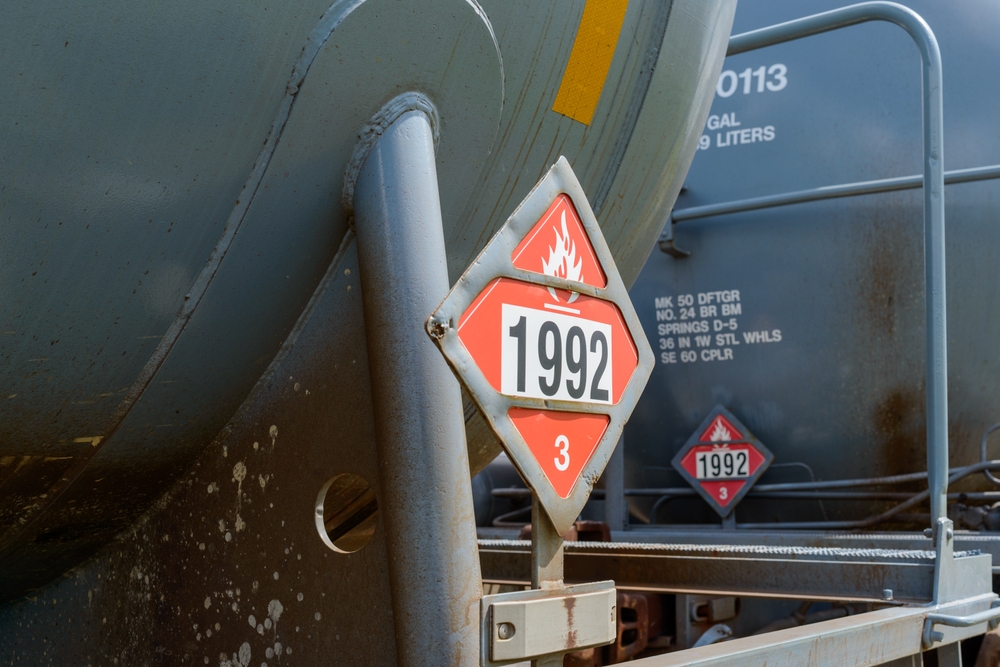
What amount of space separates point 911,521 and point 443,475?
262 centimetres

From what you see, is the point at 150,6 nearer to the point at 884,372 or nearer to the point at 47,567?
the point at 47,567

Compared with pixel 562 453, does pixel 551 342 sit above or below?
above

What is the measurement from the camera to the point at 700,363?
3.48 m

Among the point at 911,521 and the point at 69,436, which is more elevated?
the point at 69,436

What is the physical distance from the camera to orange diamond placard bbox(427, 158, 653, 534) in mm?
1014

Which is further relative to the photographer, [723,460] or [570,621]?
[723,460]

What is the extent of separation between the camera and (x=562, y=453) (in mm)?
1097

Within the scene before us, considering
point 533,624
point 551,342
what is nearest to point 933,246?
point 551,342

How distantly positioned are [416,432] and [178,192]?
0.40 metres

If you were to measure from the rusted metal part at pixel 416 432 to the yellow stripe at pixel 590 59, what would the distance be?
41 cm

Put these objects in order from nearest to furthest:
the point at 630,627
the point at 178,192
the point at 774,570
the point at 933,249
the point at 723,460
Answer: the point at 178,192, the point at 774,570, the point at 933,249, the point at 630,627, the point at 723,460

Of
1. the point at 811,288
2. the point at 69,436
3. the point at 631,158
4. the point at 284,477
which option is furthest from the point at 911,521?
the point at 69,436

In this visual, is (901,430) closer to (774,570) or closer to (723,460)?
(723,460)

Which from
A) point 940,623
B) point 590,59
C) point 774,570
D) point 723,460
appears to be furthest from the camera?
Answer: point 723,460
